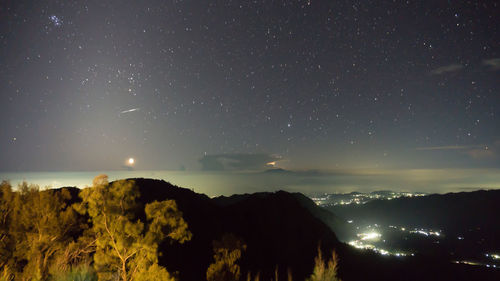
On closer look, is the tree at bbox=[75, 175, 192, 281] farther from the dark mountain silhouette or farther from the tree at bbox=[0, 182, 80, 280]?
the dark mountain silhouette

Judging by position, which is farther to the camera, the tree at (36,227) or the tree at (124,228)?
the tree at (36,227)

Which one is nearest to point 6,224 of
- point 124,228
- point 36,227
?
point 36,227

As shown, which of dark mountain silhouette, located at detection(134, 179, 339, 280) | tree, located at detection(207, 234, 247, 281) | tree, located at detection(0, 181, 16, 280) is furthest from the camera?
dark mountain silhouette, located at detection(134, 179, 339, 280)

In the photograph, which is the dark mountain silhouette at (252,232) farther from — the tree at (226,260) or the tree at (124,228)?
the tree at (226,260)

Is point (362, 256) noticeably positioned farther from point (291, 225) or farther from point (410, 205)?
point (410, 205)

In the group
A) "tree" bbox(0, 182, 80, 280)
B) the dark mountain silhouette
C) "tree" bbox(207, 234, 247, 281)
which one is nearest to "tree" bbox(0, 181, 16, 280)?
"tree" bbox(0, 182, 80, 280)

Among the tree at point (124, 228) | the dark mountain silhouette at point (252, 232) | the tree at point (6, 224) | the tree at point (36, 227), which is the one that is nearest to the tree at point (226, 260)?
the tree at point (124, 228)
